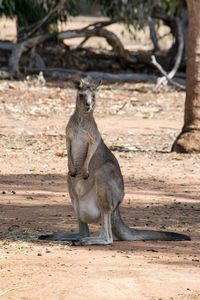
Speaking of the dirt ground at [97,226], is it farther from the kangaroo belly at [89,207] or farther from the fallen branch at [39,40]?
the fallen branch at [39,40]

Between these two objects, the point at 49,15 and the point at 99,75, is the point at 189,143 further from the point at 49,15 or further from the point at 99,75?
the point at 49,15

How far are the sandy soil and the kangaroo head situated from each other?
103 centimetres

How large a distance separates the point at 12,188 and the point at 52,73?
36.6 ft

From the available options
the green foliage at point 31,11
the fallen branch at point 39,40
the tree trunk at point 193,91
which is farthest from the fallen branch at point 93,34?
the tree trunk at point 193,91

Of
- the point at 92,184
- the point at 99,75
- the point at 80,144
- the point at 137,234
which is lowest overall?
the point at 99,75

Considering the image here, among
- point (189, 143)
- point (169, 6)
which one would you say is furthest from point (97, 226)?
point (169, 6)

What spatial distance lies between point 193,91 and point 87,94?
5.43m

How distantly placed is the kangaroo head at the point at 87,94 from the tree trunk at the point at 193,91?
519cm

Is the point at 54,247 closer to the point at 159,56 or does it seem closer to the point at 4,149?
the point at 4,149

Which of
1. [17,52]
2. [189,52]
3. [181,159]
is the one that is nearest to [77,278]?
[181,159]

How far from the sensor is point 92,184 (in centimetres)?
722

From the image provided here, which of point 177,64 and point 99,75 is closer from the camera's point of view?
point 177,64

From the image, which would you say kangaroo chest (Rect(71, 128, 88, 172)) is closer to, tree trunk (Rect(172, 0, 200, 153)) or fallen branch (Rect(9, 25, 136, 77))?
tree trunk (Rect(172, 0, 200, 153))

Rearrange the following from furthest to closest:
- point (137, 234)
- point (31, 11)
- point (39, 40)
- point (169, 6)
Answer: point (31, 11) < point (169, 6) < point (39, 40) < point (137, 234)
